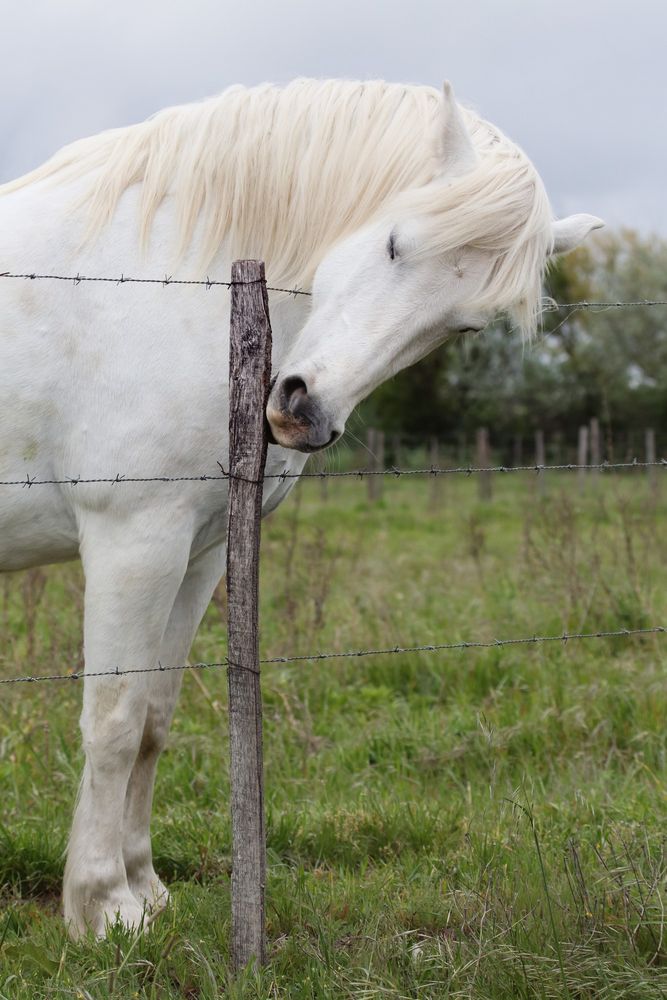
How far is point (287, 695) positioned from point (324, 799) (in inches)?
37.4

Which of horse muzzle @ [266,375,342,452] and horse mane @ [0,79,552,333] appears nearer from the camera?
horse muzzle @ [266,375,342,452]

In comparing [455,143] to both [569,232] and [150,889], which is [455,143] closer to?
[569,232]

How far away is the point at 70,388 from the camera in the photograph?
276cm

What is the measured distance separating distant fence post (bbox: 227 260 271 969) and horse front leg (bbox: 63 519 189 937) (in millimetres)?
378

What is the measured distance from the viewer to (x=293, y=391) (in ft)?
7.89

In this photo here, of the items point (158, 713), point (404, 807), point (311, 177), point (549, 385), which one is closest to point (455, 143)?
point (311, 177)

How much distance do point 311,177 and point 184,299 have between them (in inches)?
20.0

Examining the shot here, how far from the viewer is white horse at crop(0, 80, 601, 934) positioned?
264 cm

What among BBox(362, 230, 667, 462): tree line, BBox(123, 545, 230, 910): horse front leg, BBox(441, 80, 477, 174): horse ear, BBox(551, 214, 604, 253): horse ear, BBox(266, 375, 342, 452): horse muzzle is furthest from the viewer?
BBox(362, 230, 667, 462): tree line

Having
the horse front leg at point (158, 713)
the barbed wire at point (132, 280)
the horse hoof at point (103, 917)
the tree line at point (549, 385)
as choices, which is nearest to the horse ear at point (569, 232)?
the barbed wire at point (132, 280)

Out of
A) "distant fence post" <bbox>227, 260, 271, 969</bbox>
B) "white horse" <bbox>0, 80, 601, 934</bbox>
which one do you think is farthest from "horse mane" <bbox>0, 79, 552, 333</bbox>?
"distant fence post" <bbox>227, 260, 271, 969</bbox>

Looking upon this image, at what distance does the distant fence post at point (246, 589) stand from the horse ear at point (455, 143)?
667 mm

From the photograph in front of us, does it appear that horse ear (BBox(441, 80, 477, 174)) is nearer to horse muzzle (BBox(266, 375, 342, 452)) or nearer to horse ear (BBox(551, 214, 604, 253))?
horse ear (BBox(551, 214, 604, 253))

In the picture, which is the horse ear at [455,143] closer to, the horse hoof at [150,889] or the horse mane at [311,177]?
the horse mane at [311,177]
